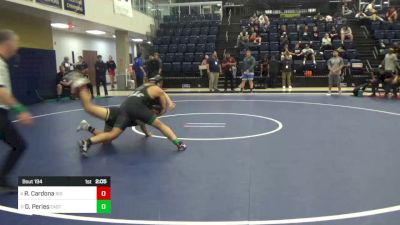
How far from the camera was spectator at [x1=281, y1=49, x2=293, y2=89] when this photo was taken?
16016mm

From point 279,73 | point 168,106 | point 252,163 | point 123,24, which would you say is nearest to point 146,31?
point 123,24

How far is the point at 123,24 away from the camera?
60.3 feet

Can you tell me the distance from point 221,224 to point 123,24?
16549 mm

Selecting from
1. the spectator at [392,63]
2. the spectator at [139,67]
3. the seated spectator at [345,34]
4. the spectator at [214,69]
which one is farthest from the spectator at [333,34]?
the spectator at [139,67]

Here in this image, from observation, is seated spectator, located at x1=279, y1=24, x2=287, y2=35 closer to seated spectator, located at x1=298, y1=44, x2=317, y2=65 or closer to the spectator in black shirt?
the spectator in black shirt

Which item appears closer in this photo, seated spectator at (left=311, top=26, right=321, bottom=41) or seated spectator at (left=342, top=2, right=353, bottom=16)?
seated spectator at (left=311, top=26, right=321, bottom=41)

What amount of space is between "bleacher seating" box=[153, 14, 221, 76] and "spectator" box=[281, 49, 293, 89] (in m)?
4.50

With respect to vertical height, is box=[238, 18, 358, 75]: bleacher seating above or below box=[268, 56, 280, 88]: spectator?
above

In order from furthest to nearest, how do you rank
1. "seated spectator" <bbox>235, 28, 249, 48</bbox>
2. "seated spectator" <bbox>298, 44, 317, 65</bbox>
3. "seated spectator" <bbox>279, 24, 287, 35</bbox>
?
"seated spectator" <bbox>279, 24, 287, 35</bbox> < "seated spectator" <bbox>235, 28, 249, 48</bbox> < "seated spectator" <bbox>298, 44, 317, 65</bbox>

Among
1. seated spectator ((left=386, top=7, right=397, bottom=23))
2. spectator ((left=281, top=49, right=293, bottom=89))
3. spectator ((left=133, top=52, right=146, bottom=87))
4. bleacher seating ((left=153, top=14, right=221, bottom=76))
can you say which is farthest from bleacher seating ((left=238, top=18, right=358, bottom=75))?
spectator ((left=133, top=52, right=146, bottom=87))

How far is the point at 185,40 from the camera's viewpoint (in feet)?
69.2

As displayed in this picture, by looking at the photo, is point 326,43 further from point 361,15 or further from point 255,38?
point 361,15

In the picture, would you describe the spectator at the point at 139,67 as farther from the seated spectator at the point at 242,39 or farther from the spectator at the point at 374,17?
the spectator at the point at 374,17

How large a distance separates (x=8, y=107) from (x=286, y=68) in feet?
44.6
